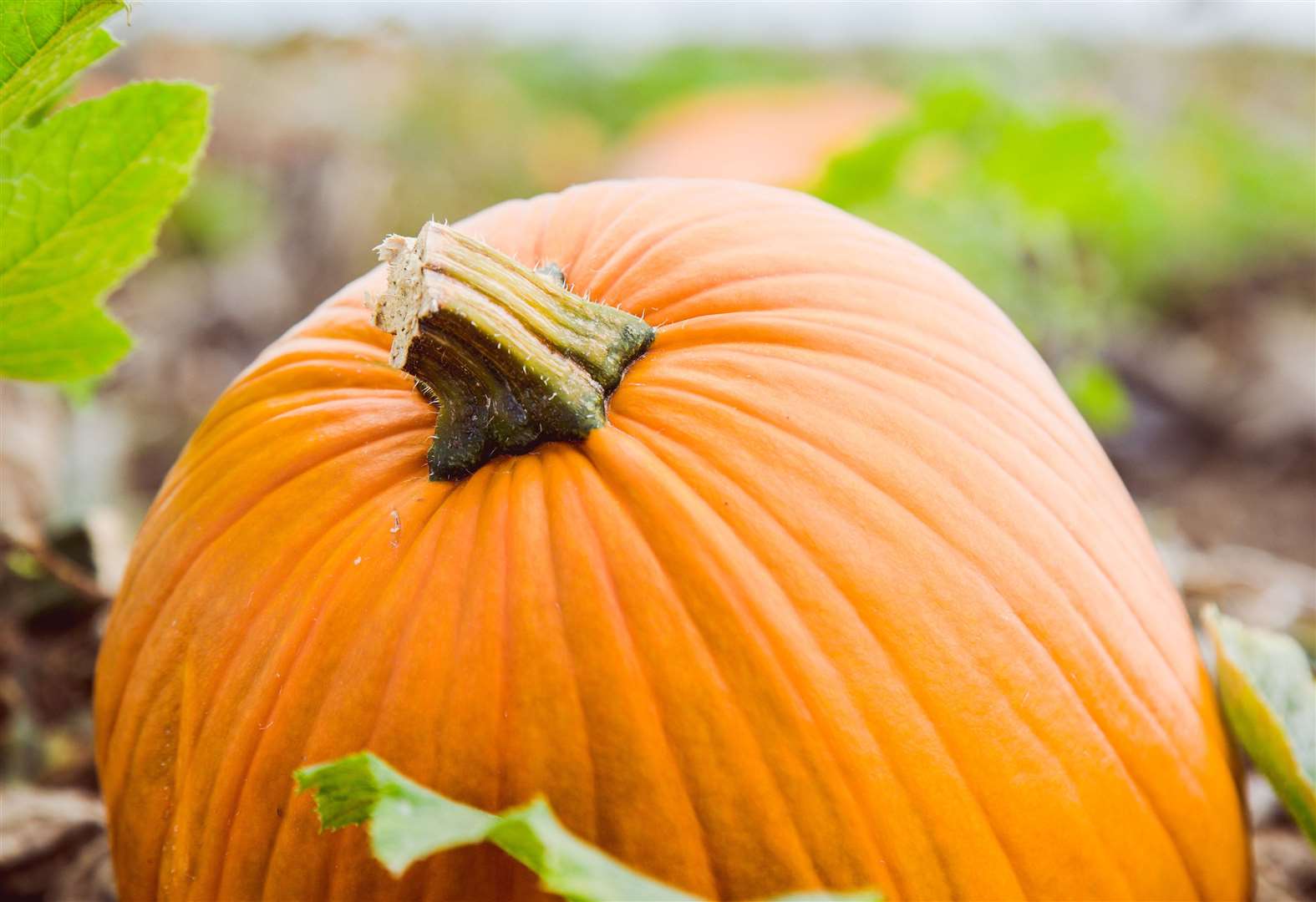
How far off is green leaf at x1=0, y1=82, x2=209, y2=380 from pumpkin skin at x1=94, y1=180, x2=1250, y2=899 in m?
0.19

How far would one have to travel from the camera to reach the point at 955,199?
110 inches

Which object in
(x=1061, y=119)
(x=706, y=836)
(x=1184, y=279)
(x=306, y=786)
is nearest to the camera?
(x=306, y=786)

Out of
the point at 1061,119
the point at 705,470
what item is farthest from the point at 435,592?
the point at 1061,119

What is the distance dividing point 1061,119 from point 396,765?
2.17m

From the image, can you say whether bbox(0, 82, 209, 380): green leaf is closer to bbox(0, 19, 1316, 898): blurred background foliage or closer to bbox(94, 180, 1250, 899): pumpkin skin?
bbox(94, 180, 1250, 899): pumpkin skin

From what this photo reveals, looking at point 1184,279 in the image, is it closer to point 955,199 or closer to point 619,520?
point 955,199

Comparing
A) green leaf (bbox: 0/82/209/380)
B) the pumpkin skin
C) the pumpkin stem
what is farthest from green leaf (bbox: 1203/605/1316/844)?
green leaf (bbox: 0/82/209/380)

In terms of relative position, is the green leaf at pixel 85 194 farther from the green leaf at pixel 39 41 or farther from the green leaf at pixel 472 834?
the green leaf at pixel 472 834

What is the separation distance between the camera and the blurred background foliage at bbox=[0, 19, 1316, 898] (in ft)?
6.70

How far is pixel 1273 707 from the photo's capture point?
110 centimetres

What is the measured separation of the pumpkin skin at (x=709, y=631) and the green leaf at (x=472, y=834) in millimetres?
130

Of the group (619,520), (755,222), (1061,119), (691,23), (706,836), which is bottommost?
(706,836)

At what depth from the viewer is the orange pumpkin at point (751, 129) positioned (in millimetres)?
4434

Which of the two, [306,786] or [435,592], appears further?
[435,592]
